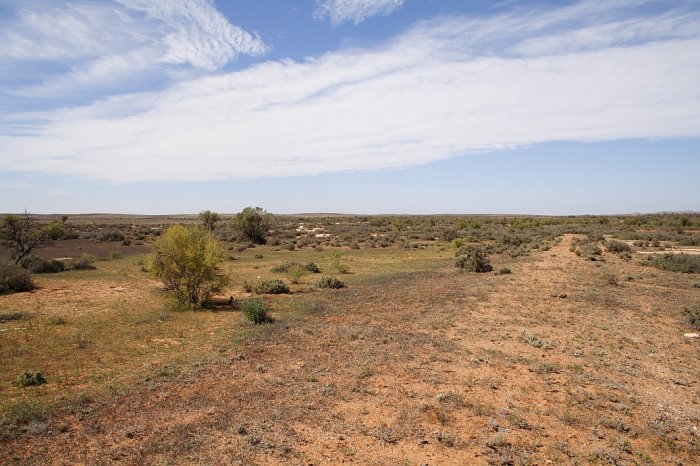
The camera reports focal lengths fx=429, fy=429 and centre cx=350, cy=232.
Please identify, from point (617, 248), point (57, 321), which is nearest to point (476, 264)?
point (617, 248)

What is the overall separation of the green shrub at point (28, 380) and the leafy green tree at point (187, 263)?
299 inches

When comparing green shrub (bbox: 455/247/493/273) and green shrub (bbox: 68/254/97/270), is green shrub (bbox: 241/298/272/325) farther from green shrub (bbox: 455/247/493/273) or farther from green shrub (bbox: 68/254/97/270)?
green shrub (bbox: 68/254/97/270)

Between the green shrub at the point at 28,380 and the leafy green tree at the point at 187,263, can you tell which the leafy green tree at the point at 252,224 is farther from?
the green shrub at the point at 28,380

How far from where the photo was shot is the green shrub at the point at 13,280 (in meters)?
19.1

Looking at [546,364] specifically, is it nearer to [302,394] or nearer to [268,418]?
[302,394]

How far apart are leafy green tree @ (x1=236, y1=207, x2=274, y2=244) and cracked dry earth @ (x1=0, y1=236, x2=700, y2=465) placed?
3427 cm

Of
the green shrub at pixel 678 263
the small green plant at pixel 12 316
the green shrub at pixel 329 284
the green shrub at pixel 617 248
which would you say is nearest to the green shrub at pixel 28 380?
the small green plant at pixel 12 316

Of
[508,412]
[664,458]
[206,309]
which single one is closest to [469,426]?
[508,412]

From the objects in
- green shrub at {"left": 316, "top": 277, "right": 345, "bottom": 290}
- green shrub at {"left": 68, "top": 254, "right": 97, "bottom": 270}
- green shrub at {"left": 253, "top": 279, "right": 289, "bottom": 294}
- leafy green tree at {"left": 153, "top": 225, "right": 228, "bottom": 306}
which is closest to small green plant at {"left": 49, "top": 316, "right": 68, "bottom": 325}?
leafy green tree at {"left": 153, "top": 225, "right": 228, "bottom": 306}

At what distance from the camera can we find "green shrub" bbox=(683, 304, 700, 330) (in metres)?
13.3

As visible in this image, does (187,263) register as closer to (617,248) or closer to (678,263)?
(678,263)

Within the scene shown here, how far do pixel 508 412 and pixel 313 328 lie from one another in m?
7.18

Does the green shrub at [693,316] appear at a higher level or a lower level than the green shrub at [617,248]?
lower

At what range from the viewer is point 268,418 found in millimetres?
7629
